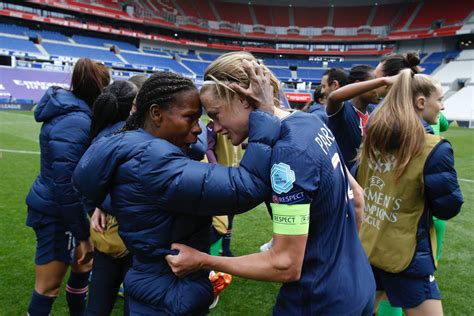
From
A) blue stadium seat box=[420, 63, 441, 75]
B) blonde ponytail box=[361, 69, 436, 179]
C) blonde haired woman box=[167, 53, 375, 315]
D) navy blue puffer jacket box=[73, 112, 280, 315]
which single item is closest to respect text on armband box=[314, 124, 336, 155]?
blonde haired woman box=[167, 53, 375, 315]

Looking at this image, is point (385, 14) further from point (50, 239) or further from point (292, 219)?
point (292, 219)

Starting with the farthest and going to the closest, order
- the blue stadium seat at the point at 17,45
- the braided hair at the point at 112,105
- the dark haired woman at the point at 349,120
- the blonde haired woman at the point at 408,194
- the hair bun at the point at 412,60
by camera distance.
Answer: the blue stadium seat at the point at 17,45, the dark haired woman at the point at 349,120, the hair bun at the point at 412,60, the braided hair at the point at 112,105, the blonde haired woman at the point at 408,194

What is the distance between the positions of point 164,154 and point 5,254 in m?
4.34

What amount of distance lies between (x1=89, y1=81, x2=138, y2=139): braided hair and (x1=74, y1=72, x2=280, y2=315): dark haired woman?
0.78 m

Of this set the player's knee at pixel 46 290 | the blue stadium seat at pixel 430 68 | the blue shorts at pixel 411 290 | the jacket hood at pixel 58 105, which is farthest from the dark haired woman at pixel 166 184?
the blue stadium seat at pixel 430 68

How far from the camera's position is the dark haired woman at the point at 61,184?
255cm

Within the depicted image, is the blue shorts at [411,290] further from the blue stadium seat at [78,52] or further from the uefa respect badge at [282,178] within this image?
the blue stadium seat at [78,52]

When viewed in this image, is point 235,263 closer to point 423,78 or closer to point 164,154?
point 164,154

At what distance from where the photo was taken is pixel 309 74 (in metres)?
50.8

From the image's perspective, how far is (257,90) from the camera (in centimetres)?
143

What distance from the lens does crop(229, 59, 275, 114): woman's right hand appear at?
4.67ft

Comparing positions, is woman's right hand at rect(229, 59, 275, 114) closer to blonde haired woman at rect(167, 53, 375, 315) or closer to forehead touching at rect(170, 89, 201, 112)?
blonde haired woman at rect(167, 53, 375, 315)

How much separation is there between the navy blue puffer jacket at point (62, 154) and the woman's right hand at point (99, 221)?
344 millimetres

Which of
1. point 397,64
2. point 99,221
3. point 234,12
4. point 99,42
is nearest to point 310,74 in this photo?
point 234,12
